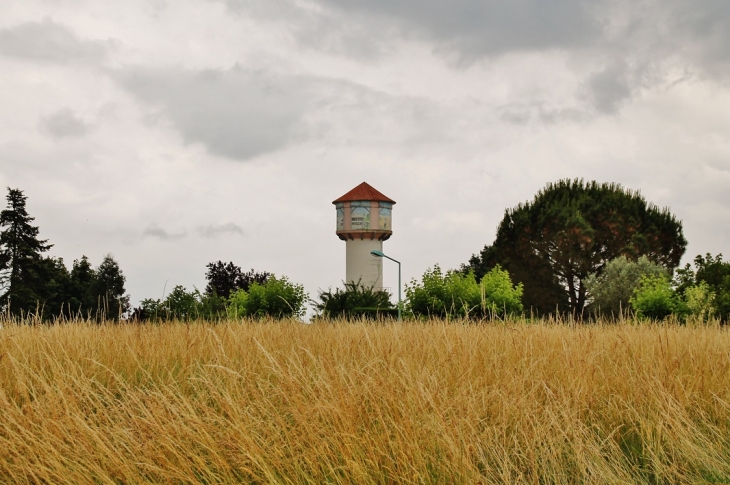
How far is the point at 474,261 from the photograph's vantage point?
44344 millimetres

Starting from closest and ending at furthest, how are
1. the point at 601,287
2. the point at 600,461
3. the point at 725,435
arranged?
the point at 600,461, the point at 725,435, the point at 601,287

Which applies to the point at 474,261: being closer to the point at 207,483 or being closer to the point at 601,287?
the point at 601,287

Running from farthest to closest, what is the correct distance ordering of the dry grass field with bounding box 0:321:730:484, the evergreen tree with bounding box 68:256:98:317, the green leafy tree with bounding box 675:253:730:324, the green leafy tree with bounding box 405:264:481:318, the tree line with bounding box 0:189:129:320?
the evergreen tree with bounding box 68:256:98:317 → the tree line with bounding box 0:189:129:320 → the green leafy tree with bounding box 405:264:481:318 → the green leafy tree with bounding box 675:253:730:324 → the dry grass field with bounding box 0:321:730:484

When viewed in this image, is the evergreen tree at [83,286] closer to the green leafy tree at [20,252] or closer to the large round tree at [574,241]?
the green leafy tree at [20,252]

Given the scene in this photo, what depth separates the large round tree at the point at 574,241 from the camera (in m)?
35.2

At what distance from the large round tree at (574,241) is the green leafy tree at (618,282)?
→ 2.18 metres

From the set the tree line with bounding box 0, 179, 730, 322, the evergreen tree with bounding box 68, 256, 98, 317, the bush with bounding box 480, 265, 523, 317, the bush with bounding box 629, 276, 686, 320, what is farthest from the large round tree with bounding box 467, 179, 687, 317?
the evergreen tree with bounding box 68, 256, 98, 317

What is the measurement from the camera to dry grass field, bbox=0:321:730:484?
5.16 m

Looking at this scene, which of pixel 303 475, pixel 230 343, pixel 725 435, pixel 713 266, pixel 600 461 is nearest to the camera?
pixel 303 475

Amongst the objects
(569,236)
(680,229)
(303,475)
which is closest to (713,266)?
(569,236)

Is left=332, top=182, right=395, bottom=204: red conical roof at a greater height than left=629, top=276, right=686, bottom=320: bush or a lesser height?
greater

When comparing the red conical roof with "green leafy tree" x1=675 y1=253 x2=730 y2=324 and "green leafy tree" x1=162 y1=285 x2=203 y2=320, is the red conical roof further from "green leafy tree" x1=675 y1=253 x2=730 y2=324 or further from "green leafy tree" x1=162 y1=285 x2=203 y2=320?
"green leafy tree" x1=675 y1=253 x2=730 y2=324

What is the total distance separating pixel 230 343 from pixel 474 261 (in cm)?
3604

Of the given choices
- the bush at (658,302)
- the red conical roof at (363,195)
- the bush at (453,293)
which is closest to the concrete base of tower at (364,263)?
the red conical roof at (363,195)
